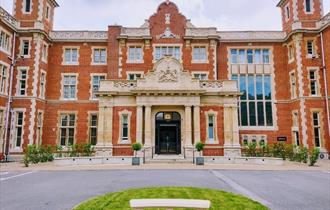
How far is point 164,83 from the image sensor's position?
23.4 metres

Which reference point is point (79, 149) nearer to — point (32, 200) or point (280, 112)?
point (32, 200)

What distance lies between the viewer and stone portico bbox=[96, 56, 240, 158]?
74.3 ft

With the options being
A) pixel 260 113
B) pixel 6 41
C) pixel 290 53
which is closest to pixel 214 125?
pixel 260 113

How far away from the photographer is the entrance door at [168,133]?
79.7 ft

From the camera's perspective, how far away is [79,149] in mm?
22766

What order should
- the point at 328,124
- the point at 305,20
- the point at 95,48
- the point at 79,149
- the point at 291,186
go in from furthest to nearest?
the point at 95,48
the point at 305,20
the point at 328,124
the point at 79,149
the point at 291,186

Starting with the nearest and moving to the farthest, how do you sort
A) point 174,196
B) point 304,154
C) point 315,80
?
point 174,196
point 304,154
point 315,80

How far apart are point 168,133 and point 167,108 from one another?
2677 mm

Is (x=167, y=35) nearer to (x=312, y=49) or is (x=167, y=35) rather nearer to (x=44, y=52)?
(x=44, y=52)

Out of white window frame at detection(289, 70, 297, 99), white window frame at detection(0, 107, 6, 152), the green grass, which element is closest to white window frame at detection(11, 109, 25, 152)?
white window frame at detection(0, 107, 6, 152)

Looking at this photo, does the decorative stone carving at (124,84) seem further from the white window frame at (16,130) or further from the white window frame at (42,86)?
the white window frame at (16,130)

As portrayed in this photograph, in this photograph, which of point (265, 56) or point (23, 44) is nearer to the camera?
point (23, 44)

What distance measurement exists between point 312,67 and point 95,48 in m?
23.0

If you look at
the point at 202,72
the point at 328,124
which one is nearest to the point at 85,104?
the point at 202,72
